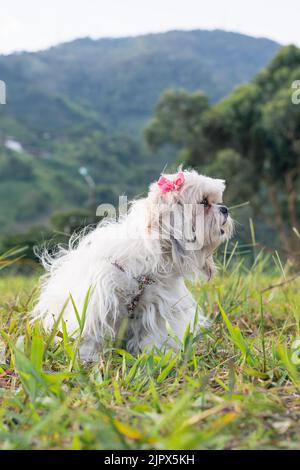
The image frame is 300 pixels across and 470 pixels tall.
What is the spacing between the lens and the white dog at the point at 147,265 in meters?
3.14

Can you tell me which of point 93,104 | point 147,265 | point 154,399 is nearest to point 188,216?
point 147,265

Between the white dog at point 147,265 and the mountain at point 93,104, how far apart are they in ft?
75.2

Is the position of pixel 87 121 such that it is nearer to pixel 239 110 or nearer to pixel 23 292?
pixel 239 110

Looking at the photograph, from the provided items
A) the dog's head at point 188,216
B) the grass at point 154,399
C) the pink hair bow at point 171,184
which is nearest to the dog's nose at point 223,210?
the dog's head at point 188,216

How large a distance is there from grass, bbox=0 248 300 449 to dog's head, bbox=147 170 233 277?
49 centimetres

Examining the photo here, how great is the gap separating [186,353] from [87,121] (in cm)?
6690

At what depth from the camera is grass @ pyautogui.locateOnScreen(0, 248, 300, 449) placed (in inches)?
71.1

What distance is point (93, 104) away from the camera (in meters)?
80.3

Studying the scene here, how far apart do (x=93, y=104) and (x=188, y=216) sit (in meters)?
79.4

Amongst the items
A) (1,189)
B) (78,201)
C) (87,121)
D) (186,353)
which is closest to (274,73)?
(186,353)

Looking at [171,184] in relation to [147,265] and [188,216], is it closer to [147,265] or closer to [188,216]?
[188,216]

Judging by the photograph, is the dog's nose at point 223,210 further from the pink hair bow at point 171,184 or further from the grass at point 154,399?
the grass at point 154,399

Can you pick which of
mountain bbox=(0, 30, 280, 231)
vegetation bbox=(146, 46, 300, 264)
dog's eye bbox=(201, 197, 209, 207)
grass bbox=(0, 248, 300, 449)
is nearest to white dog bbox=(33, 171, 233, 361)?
dog's eye bbox=(201, 197, 209, 207)

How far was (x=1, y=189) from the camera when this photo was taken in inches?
2069
